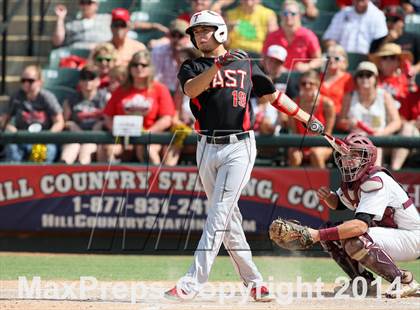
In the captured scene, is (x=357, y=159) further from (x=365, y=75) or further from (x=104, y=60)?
(x=104, y=60)

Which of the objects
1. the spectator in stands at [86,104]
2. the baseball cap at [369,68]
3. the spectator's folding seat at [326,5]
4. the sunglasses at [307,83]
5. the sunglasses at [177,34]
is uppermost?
the spectator's folding seat at [326,5]

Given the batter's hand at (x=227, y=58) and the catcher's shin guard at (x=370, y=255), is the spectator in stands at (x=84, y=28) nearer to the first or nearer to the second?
the batter's hand at (x=227, y=58)

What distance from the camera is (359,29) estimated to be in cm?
1209

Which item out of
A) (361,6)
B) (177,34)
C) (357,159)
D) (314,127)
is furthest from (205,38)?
(361,6)

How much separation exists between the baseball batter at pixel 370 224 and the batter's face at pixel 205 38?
1168 mm

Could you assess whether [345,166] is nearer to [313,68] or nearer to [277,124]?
[277,124]

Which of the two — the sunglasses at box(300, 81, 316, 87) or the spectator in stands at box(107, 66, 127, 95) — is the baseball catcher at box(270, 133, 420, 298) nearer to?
the sunglasses at box(300, 81, 316, 87)

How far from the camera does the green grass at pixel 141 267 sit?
8.64 m

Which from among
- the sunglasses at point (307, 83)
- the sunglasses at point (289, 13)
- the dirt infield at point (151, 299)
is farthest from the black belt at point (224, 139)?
the sunglasses at point (289, 13)

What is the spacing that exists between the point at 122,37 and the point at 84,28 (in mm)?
1112

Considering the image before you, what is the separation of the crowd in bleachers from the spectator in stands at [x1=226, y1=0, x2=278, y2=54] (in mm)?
13

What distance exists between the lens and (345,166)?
6.89m

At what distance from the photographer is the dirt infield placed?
6551mm

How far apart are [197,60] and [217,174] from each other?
0.81 metres
